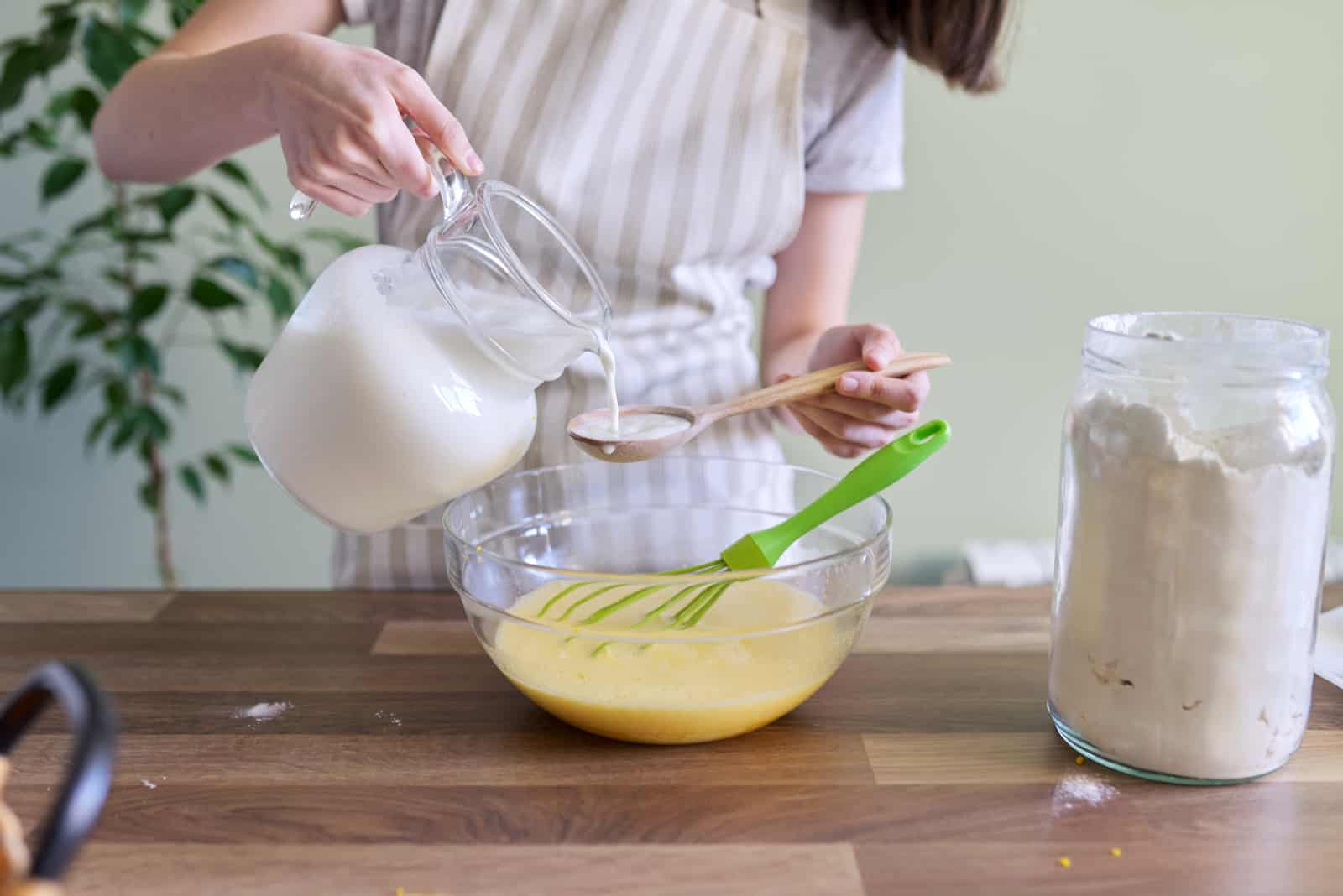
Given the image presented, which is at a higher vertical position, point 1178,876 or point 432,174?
point 432,174

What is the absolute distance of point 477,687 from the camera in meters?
0.86

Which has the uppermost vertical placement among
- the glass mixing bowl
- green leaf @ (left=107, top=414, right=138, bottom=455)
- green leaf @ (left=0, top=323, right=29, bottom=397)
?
the glass mixing bowl

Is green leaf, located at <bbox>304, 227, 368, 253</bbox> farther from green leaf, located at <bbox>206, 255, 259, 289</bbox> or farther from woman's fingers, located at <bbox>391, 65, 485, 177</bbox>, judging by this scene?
woman's fingers, located at <bbox>391, 65, 485, 177</bbox>

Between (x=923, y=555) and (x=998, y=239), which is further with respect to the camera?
(x=923, y=555)

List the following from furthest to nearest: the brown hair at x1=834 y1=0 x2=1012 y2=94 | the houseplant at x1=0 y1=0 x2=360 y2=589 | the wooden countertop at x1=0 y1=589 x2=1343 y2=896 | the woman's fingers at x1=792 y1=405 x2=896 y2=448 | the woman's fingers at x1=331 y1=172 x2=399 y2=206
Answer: the houseplant at x1=0 y1=0 x2=360 y2=589
the brown hair at x1=834 y1=0 x2=1012 y2=94
the woman's fingers at x1=792 y1=405 x2=896 y2=448
the woman's fingers at x1=331 y1=172 x2=399 y2=206
the wooden countertop at x1=0 y1=589 x2=1343 y2=896

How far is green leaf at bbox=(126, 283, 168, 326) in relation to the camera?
5.62ft

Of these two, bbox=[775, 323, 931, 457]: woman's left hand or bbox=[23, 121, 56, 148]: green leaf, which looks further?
bbox=[23, 121, 56, 148]: green leaf

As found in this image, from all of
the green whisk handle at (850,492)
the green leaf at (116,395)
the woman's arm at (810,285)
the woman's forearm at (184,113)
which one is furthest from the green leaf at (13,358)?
the green whisk handle at (850,492)

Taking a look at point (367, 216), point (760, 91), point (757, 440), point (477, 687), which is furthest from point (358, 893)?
point (367, 216)

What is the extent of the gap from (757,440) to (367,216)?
3.47 ft

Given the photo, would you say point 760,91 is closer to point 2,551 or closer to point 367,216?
point 367,216

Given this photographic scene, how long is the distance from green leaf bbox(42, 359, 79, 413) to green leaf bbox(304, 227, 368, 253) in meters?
0.41

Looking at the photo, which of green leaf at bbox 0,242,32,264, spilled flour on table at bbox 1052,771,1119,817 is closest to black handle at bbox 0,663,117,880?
spilled flour on table at bbox 1052,771,1119,817

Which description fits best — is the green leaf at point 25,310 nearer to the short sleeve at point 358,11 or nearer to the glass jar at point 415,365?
the short sleeve at point 358,11
